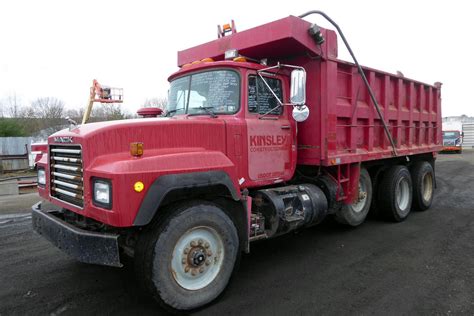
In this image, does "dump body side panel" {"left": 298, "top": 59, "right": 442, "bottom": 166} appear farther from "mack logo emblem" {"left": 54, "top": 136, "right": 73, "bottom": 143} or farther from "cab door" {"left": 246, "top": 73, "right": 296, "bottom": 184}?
"mack logo emblem" {"left": 54, "top": 136, "right": 73, "bottom": 143}

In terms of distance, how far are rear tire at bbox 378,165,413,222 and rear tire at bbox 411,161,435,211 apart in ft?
1.55

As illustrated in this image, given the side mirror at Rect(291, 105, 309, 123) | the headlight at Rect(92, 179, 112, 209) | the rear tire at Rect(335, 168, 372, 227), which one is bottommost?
the rear tire at Rect(335, 168, 372, 227)

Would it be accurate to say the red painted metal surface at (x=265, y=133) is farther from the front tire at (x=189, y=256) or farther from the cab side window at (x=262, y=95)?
the front tire at (x=189, y=256)

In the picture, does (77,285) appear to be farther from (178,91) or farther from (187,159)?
(178,91)

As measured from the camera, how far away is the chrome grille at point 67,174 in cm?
349


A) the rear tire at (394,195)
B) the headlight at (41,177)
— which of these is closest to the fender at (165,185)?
the headlight at (41,177)

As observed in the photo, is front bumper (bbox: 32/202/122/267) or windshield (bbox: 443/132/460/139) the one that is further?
windshield (bbox: 443/132/460/139)

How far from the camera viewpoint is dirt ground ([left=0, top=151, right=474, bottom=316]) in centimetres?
357

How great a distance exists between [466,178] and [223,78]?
12.7m

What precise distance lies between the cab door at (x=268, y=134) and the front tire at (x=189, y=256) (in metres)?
1.01

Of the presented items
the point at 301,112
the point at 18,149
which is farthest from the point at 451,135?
the point at 18,149

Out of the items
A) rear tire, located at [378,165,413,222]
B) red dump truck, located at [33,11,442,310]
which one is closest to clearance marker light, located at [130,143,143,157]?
red dump truck, located at [33,11,442,310]

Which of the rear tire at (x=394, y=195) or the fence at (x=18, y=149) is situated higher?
the fence at (x=18, y=149)

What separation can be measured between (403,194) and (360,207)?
1560 millimetres
